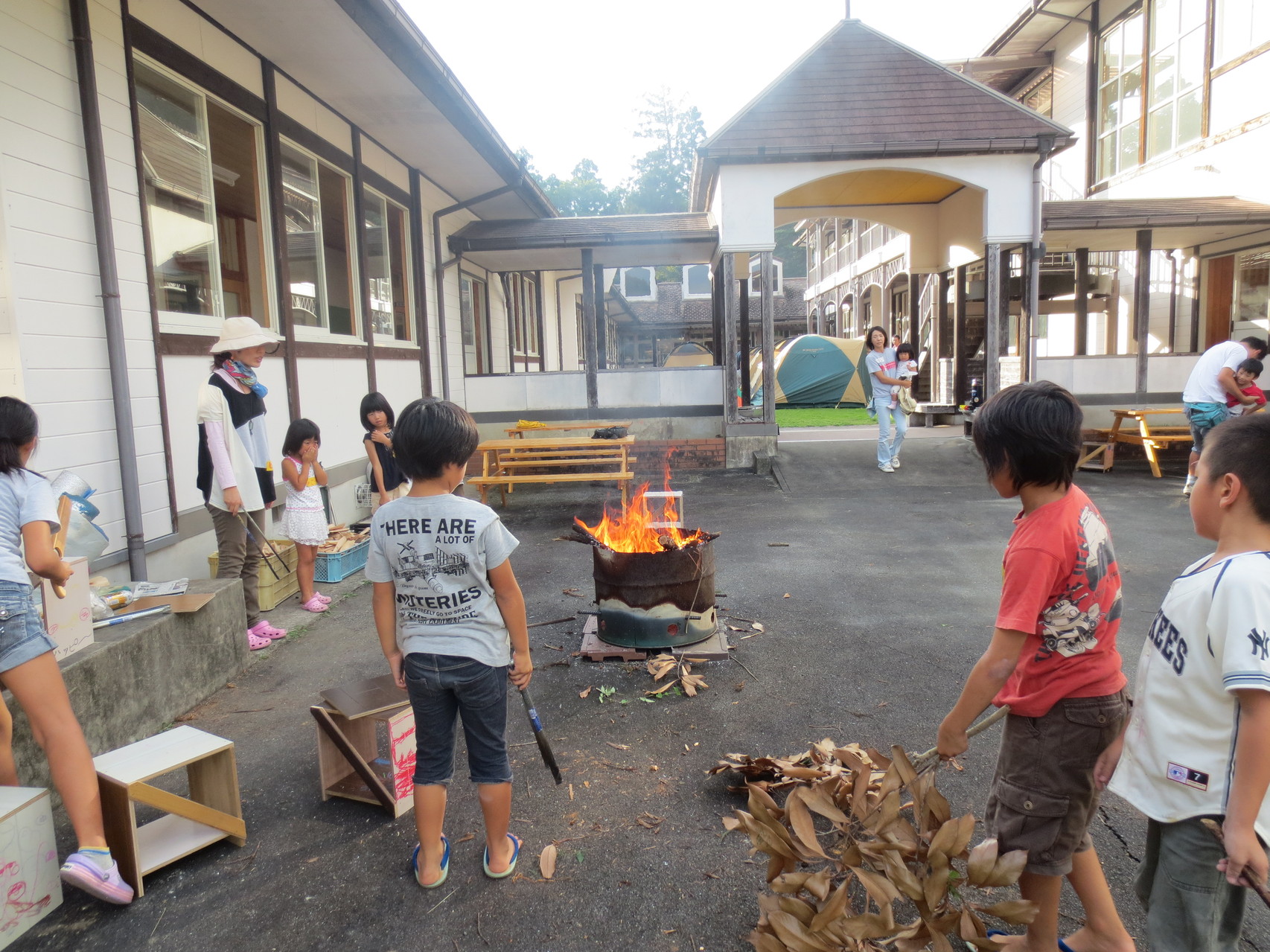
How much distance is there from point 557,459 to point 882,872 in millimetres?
8674

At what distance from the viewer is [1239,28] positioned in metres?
12.5

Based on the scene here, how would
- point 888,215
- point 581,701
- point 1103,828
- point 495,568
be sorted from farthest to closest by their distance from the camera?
1. point 888,215
2. point 581,701
3. point 1103,828
4. point 495,568

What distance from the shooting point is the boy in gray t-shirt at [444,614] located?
2.56 m

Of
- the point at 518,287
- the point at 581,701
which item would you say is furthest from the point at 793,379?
the point at 581,701

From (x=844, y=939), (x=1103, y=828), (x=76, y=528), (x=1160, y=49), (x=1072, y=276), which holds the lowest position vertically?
(x=1103, y=828)

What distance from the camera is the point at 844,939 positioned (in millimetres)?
1979

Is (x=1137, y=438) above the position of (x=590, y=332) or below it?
below

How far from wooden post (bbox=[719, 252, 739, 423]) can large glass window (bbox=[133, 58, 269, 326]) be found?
6631 mm

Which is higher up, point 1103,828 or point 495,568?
point 495,568

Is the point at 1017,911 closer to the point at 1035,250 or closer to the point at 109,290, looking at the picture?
the point at 109,290

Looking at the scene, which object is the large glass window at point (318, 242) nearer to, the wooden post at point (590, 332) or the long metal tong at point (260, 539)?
the long metal tong at point (260, 539)

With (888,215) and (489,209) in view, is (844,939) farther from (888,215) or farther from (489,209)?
(888,215)

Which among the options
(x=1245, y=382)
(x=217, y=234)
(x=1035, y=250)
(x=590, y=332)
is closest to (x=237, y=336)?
(x=217, y=234)

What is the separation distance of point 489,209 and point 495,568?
40.4ft
